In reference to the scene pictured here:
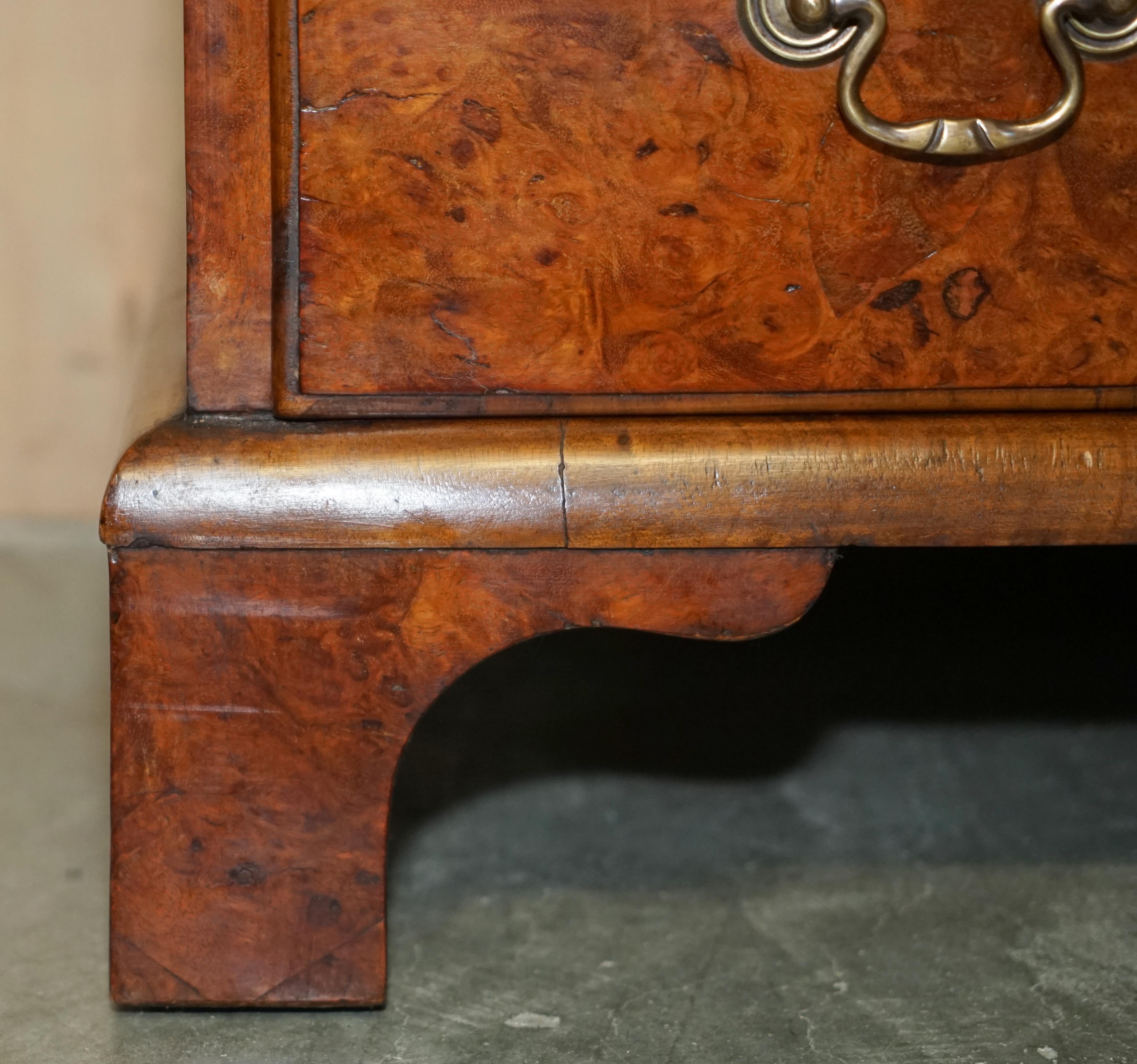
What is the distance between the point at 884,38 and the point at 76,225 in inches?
53.7

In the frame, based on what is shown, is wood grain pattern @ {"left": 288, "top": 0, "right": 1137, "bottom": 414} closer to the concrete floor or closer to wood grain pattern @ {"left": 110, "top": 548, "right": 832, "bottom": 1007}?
wood grain pattern @ {"left": 110, "top": 548, "right": 832, "bottom": 1007}

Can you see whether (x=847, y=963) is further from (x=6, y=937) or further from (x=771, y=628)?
(x=6, y=937)

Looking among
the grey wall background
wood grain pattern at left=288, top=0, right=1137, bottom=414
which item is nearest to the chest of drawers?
wood grain pattern at left=288, top=0, right=1137, bottom=414

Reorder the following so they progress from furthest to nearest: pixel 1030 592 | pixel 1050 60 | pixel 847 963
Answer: pixel 1030 592
pixel 847 963
pixel 1050 60

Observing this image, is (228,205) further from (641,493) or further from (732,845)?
(732,845)

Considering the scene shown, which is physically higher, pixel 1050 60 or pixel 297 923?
pixel 1050 60

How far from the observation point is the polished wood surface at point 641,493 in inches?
21.9

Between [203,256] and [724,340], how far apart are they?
0.24 meters

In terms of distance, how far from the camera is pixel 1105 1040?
0.58m

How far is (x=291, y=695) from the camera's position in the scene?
1.87 ft

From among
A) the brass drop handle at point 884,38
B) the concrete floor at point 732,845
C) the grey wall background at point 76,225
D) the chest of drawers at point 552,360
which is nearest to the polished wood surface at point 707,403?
the chest of drawers at point 552,360

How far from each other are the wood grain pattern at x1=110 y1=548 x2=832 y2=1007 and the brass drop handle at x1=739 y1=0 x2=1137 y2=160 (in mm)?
187

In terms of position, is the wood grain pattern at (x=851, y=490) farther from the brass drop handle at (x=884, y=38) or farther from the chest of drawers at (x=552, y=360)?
the brass drop handle at (x=884, y=38)

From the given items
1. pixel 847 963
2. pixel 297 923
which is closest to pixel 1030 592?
pixel 847 963
